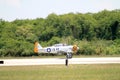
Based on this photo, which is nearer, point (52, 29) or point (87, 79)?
point (87, 79)

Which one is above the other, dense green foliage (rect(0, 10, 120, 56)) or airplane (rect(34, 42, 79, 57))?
dense green foliage (rect(0, 10, 120, 56))

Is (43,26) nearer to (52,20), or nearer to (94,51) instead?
(52,20)

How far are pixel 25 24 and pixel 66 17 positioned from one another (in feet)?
30.3

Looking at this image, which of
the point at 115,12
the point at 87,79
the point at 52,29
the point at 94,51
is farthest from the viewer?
the point at 115,12

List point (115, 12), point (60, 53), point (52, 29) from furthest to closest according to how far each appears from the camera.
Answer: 1. point (115, 12)
2. point (52, 29)
3. point (60, 53)

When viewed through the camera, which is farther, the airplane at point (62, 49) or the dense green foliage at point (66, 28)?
the dense green foliage at point (66, 28)

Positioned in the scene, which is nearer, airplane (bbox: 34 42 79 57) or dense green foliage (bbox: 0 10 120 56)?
airplane (bbox: 34 42 79 57)

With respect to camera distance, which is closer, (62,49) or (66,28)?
(62,49)

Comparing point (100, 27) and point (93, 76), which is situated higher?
point (100, 27)

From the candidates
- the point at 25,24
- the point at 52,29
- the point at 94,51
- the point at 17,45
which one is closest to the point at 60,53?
the point at 94,51

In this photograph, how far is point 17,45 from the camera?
63719 mm

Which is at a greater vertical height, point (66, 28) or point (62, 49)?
point (66, 28)

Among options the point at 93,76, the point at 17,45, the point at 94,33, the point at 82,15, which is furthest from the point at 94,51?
the point at 93,76

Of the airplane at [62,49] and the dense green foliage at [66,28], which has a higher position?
the dense green foliage at [66,28]
